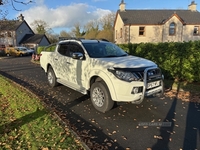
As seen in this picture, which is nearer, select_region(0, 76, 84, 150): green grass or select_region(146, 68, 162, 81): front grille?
select_region(0, 76, 84, 150): green grass

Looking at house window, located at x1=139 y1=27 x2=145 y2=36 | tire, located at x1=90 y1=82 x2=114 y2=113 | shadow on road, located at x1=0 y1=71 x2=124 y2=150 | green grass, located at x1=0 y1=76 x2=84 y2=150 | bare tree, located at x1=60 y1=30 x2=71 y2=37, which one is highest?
bare tree, located at x1=60 y1=30 x2=71 y2=37

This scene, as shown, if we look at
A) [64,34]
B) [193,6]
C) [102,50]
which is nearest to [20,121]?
[102,50]

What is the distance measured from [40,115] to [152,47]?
23.1 feet

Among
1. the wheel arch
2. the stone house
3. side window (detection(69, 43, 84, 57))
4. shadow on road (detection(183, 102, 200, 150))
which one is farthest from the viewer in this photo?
the stone house

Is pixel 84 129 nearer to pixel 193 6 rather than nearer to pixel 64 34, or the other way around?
pixel 193 6

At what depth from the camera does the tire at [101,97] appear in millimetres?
4518

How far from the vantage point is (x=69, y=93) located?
21.7 feet

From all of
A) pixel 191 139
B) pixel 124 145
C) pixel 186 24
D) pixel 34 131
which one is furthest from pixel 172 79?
pixel 186 24

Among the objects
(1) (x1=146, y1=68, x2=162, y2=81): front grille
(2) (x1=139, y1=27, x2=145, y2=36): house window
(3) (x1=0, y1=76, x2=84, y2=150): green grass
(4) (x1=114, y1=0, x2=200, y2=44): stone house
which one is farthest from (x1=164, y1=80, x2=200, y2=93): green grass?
(2) (x1=139, y1=27, x2=145, y2=36): house window

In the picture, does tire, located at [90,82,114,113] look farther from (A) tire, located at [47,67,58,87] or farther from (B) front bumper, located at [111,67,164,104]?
(A) tire, located at [47,67,58,87]

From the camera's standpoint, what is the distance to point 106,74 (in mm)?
4465

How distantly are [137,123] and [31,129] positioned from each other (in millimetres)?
2420

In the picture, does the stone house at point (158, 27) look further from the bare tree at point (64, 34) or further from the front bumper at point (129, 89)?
the bare tree at point (64, 34)

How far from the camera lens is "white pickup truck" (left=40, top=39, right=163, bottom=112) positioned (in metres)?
4.23
